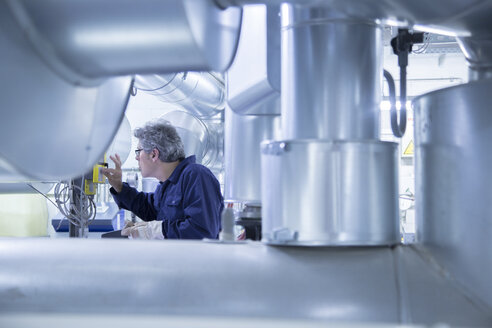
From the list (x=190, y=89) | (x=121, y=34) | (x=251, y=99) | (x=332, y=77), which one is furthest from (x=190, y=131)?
(x=121, y=34)

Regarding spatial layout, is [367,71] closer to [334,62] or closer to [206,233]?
[334,62]

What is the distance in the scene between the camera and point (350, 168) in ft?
3.06

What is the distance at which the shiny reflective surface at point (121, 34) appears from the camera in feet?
2.21

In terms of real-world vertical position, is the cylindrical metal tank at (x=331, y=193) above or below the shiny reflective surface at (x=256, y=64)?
below

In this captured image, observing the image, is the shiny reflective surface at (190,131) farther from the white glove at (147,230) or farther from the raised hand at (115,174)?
the white glove at (147,230)

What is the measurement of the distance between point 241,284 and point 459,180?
1.32 ft

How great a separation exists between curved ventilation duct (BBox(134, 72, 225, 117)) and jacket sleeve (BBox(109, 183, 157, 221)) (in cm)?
57

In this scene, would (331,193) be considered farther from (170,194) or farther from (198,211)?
(170,194)

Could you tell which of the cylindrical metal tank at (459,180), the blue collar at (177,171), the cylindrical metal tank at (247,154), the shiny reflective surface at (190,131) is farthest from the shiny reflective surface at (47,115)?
the shiny reflective surface at (190,131)

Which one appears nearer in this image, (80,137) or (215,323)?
(215,323)

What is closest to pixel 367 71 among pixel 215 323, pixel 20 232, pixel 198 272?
pixel 198 272

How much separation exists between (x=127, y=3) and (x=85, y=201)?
5.62 feet

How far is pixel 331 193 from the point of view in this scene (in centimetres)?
92

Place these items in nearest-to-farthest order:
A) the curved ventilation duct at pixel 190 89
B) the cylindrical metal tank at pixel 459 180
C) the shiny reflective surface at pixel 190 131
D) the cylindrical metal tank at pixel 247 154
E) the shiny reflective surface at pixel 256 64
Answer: the cylindrical metal tank at pixel 459 180 → the shiny reflective surface at pixel 256 64 → the cylindrical metal tank at pixel 247 154 → the curved ventilation duct at pixel 190 89 → the shiny reflective surface at pixel 190 131
